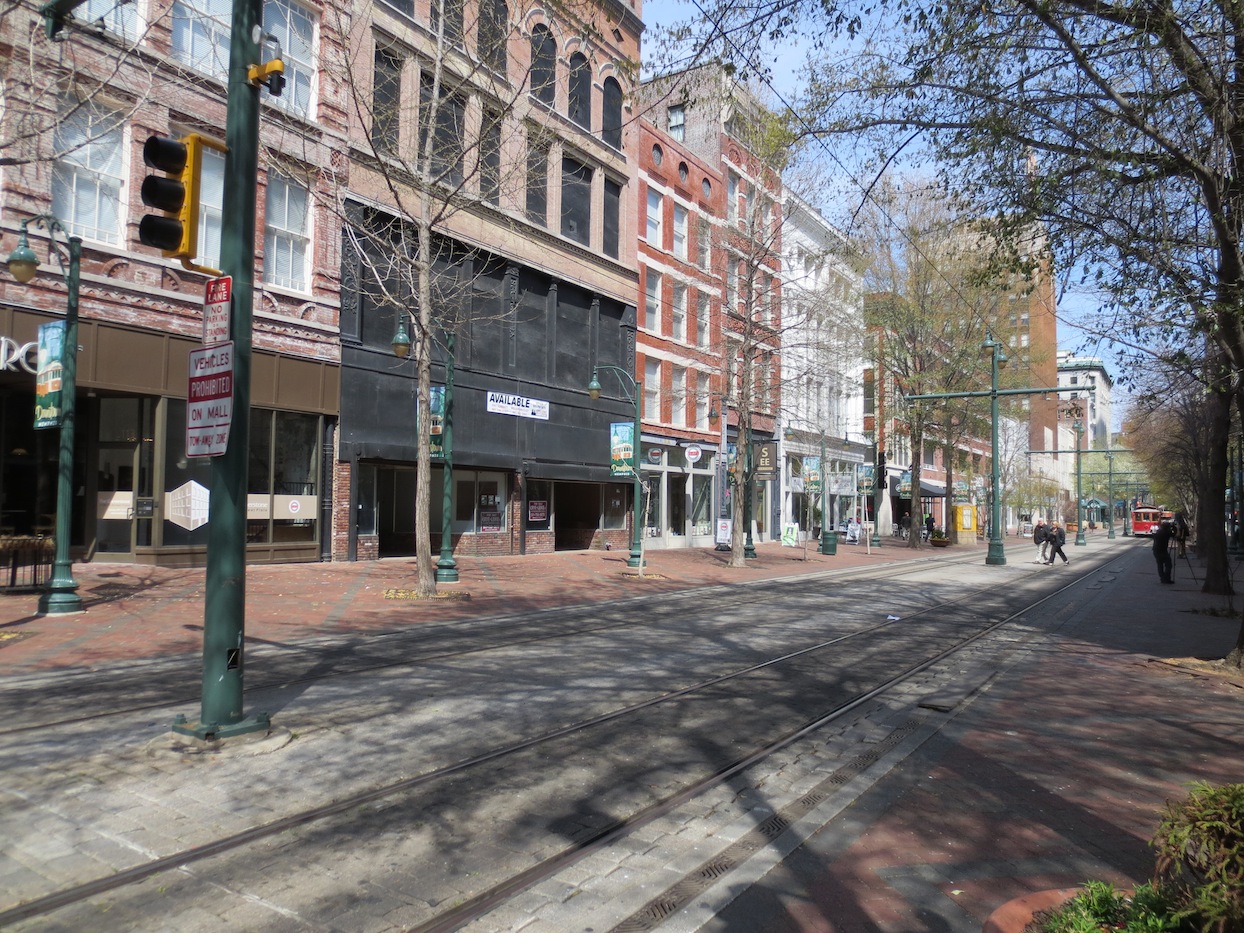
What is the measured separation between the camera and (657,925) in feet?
12.0

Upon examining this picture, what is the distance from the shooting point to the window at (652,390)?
110ft

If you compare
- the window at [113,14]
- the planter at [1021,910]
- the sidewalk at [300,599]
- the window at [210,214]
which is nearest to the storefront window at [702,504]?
the sidewalk at [300,599]

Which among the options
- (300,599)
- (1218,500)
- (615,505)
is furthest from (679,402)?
(300,599)

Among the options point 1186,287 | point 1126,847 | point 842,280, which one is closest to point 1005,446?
point 842,280

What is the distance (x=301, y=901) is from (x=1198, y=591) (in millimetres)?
23128

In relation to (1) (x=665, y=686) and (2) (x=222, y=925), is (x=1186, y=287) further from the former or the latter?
(2) (x=222, y=925)

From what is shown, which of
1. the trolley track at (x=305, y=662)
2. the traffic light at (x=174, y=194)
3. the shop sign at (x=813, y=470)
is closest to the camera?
the traffic light at (x=174, y=194)

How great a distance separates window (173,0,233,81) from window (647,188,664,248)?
1838 cm

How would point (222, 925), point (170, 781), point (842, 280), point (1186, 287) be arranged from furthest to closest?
point (842, 280) → point (1186, 287) → point (170, 781) → point (222, 925)

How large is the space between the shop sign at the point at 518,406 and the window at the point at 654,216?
1054 cm

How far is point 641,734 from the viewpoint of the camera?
6664 mm

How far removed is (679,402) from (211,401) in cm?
2992

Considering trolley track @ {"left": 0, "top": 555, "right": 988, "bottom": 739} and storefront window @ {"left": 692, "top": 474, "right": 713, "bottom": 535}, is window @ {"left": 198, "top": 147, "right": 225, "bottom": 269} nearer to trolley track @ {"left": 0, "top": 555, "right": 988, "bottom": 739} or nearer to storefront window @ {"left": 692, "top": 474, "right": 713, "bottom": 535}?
trolley track @ {"left": 0, "top": 555, "right": 988, "bottom": 739}

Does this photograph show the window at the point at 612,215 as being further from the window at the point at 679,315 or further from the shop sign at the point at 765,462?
→ the shop sign at the point at 765,462
